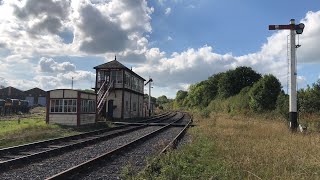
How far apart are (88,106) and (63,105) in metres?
2.41

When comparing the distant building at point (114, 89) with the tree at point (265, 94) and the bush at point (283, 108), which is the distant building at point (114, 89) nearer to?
the tree at point (265, 94)

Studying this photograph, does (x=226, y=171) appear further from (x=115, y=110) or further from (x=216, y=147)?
(x=115, y=110)

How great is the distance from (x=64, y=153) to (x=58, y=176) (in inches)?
221

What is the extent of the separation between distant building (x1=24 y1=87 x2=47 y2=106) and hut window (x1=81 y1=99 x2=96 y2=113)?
3372 inches

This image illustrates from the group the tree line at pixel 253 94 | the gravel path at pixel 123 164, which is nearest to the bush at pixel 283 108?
the tree line at pixel 253 94

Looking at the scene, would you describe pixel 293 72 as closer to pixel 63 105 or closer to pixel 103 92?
pixel 63 105

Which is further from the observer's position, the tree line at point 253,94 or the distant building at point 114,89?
the distant building at point 114,89

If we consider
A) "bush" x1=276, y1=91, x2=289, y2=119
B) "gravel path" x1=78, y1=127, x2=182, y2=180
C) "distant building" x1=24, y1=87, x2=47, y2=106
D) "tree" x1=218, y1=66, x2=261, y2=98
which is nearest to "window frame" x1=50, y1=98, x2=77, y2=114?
"gravel path" x1=78, y1=127, x2=182, y2=180

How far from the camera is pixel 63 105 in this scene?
99.3 feet

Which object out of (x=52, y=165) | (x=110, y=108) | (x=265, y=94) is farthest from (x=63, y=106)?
(x=265, y=94)

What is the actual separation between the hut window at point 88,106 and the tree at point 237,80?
152 feet

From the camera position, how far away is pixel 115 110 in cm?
4266

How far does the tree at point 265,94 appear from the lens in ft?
156

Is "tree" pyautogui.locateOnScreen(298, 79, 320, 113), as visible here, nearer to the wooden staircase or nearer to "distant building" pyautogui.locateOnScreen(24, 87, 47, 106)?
the wooden staircase
